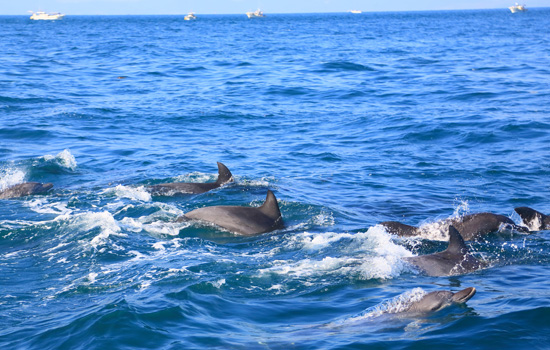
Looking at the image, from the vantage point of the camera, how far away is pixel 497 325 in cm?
816

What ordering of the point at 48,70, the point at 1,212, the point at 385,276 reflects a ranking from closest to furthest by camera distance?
the point at 385,276 < the point at 1,212 < the point at 48,70

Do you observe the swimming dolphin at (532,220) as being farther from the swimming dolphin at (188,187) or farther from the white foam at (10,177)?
the white foam at (10,177)

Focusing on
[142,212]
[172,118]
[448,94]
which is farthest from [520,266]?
[448,94]

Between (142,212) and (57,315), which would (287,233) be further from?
(57,315)

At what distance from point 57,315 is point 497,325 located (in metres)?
5.76

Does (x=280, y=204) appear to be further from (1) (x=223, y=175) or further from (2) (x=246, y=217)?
(2) (x=246, y=217)

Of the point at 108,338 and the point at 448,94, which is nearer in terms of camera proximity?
the point at 108,338

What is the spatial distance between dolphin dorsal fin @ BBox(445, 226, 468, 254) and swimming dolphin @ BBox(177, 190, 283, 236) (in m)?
3.56

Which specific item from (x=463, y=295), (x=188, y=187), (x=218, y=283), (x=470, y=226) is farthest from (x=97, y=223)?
(x=463, y=295)

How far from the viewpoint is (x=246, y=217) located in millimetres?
12516

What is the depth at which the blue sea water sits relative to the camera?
27.3 ft

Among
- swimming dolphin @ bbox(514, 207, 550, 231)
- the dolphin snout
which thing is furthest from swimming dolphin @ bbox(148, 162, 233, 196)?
the dolphin snout

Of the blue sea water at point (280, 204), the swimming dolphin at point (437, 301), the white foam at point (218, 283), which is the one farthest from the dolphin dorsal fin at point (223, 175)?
the swimming dolphin at point (437, 301)

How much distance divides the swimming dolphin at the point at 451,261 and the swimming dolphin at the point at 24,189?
933 centimetres
